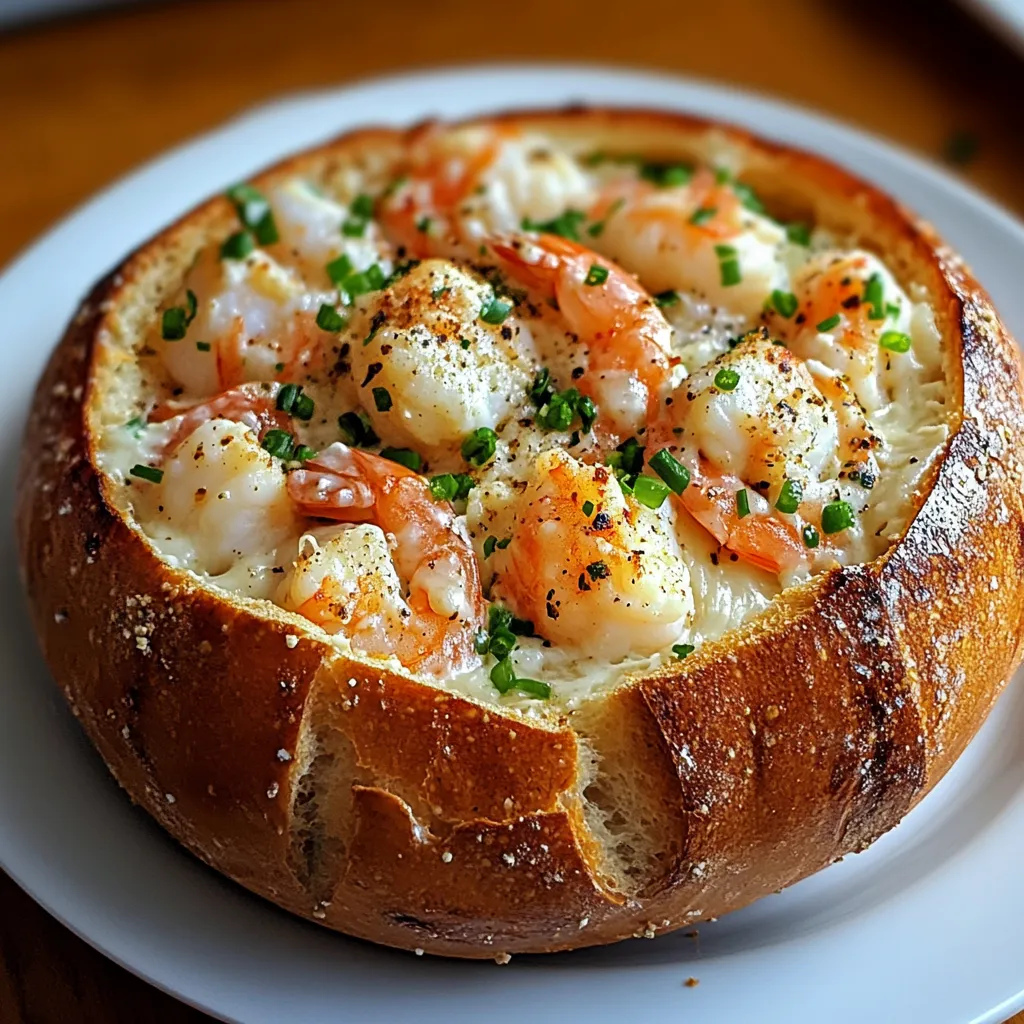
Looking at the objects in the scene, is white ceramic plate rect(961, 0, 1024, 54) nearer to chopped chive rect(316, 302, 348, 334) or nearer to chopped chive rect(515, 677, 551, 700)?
chopped chive rect(316, 302, 348, 334)

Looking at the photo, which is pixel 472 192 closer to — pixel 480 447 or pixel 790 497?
pixel 480 447

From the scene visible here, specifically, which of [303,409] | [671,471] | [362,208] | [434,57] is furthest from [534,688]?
[434,57]

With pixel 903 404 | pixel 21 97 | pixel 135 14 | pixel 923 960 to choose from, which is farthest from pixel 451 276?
pixel 135 14

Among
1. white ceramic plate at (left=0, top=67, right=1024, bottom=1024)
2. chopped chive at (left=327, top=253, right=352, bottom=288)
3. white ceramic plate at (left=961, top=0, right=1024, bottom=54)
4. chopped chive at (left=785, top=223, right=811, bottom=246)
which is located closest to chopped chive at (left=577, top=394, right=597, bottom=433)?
chopped chive at (left=327, top=253, right=352, bottom=288)

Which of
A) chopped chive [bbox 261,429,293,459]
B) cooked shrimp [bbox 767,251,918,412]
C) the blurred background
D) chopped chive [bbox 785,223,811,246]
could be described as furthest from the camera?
the blurred background

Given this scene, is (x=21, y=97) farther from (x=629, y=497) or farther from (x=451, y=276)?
(x=629, y=497)

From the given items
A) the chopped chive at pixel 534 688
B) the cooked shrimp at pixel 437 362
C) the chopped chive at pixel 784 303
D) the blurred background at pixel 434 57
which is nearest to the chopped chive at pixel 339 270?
the cooked shrimp at pixel 437 362

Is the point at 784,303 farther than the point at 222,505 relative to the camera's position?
Yes
